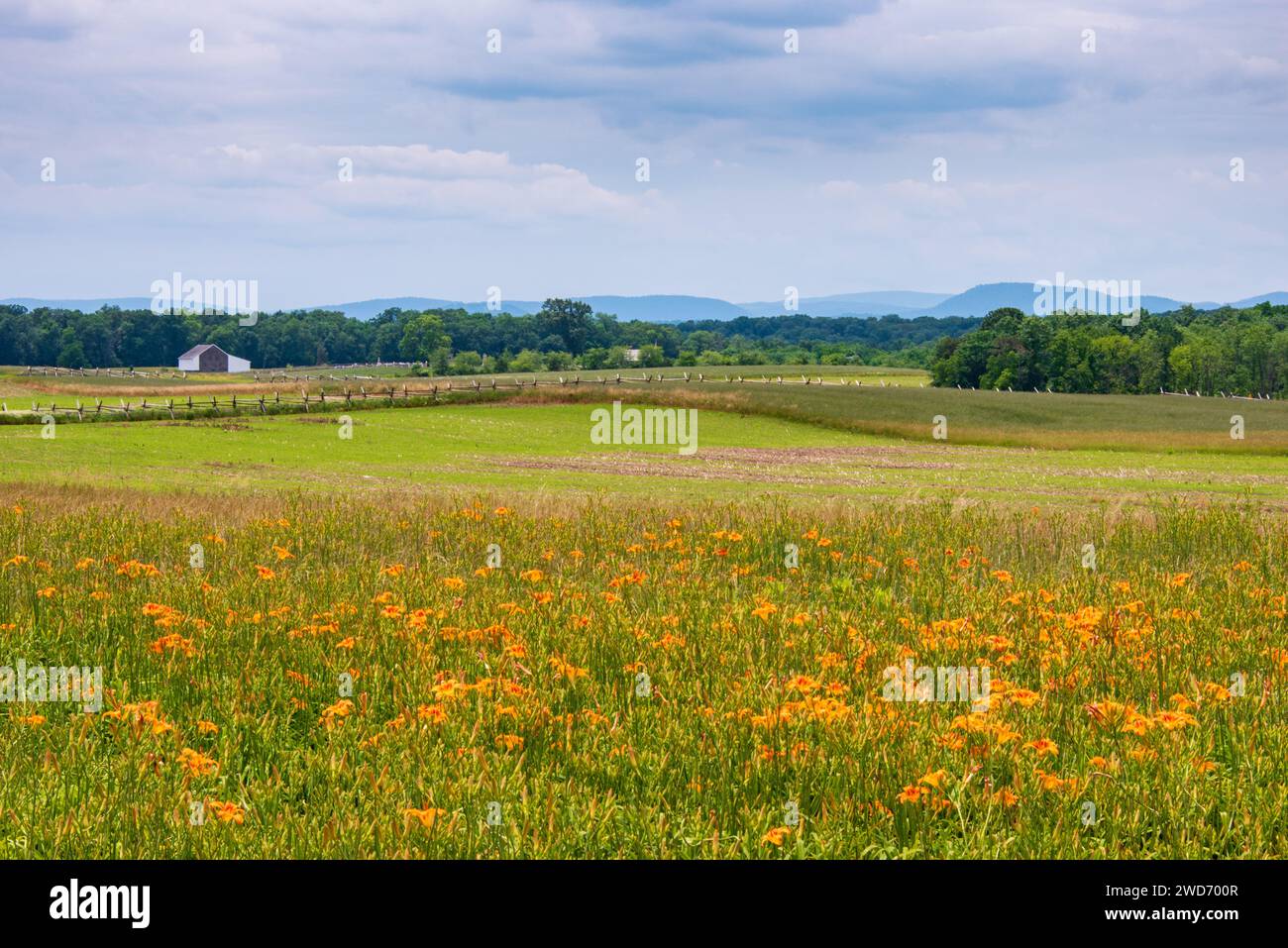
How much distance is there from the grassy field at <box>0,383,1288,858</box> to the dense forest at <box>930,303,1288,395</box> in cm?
14043

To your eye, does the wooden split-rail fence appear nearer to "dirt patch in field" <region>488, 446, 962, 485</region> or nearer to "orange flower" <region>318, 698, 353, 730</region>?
"dirt patch in field" <region>488, 446, 962, 485</region>

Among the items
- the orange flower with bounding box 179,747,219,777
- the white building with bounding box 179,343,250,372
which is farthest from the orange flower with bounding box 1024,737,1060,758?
the white building with bounding box 179,343,250,372

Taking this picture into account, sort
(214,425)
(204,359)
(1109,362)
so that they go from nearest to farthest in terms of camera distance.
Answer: (214,425)
(1109,362)
(204,359)

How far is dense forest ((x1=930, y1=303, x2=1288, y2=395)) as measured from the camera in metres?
152

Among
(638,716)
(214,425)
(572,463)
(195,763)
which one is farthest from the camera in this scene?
(214,425)

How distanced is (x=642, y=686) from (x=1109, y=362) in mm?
163940

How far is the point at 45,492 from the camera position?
23500mm

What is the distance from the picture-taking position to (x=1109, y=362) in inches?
6235

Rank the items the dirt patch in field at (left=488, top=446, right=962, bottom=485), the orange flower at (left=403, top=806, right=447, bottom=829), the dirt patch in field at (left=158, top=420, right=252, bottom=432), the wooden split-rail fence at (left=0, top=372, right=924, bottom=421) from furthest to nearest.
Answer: the wooden split-rail fence at (left=0, top=372, right=924, bottom=421) → the dirt patch in field at (left=158, top=420, right=252, bottom=432) → the dirt patch in field at (left=488, top=446, right=962, bottom=485) → the orange flower at (left=403, top=806, right=447, bottom=829)

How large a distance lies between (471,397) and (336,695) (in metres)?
73.0

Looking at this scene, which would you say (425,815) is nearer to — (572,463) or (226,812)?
(226,812)

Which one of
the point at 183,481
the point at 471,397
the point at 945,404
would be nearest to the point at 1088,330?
the point at 945,404

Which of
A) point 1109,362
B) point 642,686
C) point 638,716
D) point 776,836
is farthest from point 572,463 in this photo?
point 1109,362
